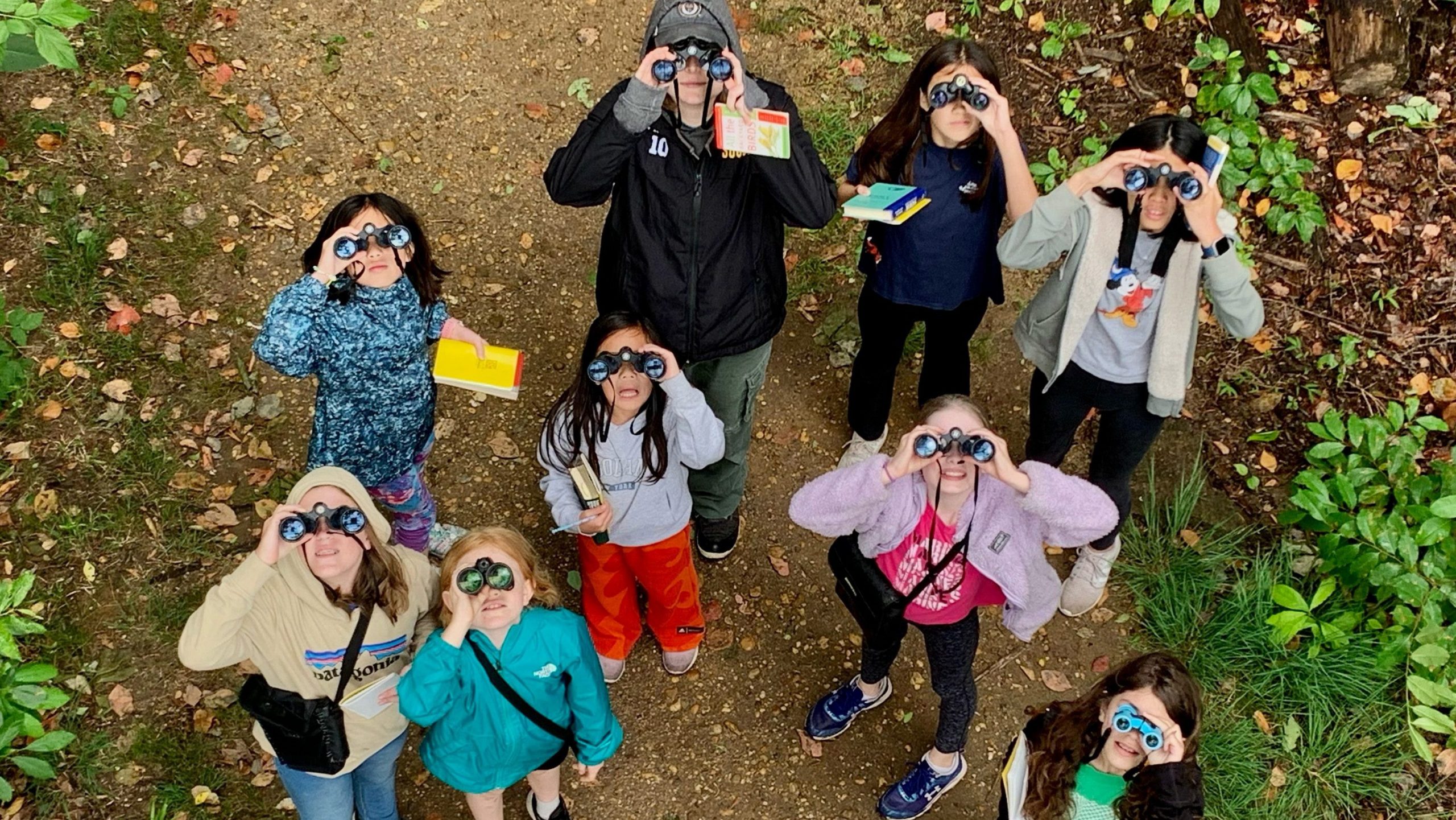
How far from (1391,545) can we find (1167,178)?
2.29 m

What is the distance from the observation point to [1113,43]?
6.57 m

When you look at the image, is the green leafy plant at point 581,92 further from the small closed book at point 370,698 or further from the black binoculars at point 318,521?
the small closed book at point 370,698

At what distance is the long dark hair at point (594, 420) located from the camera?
4.04 metres

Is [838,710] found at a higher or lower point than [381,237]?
lower

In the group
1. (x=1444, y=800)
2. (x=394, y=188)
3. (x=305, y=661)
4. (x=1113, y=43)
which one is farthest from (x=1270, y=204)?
(x=305, y=661)

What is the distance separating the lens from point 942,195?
430cm

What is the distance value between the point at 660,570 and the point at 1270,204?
4.13 metres

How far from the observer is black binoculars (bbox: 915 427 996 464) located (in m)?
3.49

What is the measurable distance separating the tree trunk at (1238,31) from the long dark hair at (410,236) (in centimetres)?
495

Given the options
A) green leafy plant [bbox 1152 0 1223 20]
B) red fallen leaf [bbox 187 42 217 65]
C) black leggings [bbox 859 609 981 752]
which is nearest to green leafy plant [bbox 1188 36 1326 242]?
green leafy plant [bbox 1152 0 1223 20]

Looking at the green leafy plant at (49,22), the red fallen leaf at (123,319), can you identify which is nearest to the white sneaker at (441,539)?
the red fallen leaf at (123,319)

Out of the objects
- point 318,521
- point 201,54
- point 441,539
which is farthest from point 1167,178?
point 201,54

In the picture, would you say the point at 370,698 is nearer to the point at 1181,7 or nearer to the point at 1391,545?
the point at 1391,545

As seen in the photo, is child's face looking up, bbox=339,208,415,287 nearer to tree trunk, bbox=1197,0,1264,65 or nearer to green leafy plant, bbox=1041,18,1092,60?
green leafy plant, bbox=1041,18,1092,60
